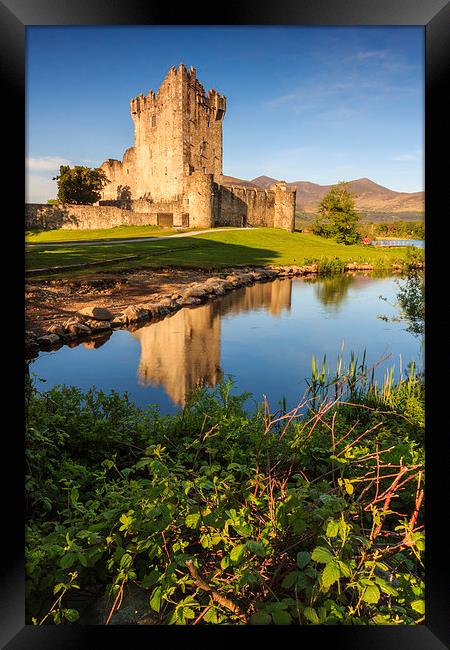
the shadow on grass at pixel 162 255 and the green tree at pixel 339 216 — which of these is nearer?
the green tree at pixel 339 216

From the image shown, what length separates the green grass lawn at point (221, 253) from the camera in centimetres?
716

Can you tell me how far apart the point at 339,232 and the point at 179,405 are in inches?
150

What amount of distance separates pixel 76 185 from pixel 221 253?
7560 millimetres

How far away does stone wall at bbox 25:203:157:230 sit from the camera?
949cm

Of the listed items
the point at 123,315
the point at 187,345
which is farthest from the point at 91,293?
the point at 187,345

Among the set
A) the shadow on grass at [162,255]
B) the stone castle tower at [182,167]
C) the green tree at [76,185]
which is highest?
the stone castle tower at [182,167]

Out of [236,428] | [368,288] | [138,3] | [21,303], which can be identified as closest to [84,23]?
[138,3]

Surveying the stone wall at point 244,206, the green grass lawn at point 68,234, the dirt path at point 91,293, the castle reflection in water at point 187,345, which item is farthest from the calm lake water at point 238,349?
the stone wall at point 244,206

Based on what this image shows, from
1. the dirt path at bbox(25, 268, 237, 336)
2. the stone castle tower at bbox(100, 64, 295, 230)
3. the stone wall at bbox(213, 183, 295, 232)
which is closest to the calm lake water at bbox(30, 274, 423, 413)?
the dirt path at bbox(25, 268, 237, 336)

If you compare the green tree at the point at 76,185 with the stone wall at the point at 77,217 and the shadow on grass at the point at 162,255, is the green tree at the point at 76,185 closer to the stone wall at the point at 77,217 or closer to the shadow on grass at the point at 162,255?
the stone wall at the point at 77,217

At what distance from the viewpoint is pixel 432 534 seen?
1513 millimetres

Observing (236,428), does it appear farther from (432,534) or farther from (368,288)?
(368,288)

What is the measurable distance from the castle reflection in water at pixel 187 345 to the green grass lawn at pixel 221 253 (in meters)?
1.60

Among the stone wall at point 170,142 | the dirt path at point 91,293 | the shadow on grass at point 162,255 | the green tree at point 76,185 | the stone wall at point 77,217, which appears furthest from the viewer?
the stone wall at point 170,142
